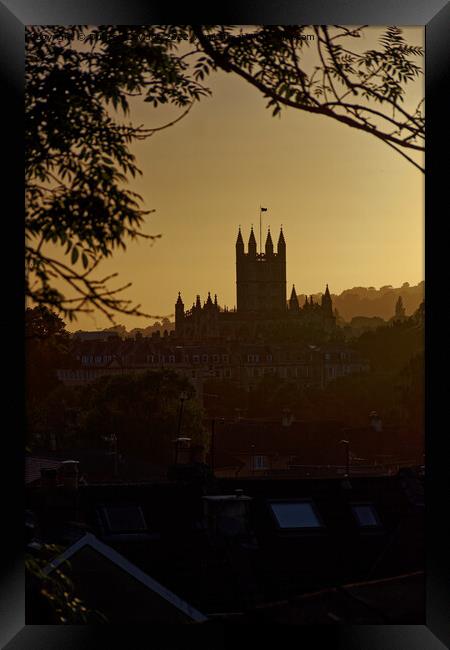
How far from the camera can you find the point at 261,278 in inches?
165

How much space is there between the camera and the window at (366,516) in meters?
4.48

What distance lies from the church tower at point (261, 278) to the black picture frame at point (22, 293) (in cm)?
68

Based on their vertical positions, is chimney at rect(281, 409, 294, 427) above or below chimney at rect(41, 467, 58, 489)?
above

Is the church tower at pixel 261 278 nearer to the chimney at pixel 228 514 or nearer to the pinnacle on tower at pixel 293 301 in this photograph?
the pinnacle on tower at pixel 293 301

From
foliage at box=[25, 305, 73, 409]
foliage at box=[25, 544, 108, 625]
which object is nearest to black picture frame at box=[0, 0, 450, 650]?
foliage at box=[25, 544, 108, 625]

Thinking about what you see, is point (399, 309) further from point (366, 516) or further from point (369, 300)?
point (366, 516)

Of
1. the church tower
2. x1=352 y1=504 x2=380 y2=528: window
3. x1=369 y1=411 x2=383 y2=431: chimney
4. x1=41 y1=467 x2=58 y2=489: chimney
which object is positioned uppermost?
the church tower

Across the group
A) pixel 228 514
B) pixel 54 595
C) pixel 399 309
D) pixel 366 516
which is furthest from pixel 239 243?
pixel 54 595

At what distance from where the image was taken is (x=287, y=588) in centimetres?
423

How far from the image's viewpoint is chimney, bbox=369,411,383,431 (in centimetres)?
431

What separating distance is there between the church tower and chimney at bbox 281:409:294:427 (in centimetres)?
41

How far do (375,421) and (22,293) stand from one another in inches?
62.8

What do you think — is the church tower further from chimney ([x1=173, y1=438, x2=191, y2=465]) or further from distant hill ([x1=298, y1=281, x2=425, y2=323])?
chimney ([x1=173, y1=438, x2=191, y2=465])

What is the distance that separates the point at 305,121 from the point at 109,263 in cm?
104
